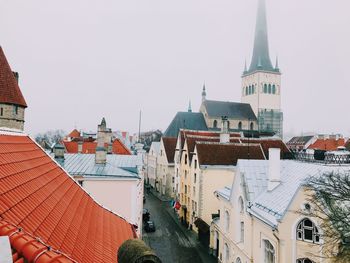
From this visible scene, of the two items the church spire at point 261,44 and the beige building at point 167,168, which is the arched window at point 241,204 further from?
the church spire at point 261,44

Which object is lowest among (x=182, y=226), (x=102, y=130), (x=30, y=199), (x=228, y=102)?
(x=182, y=226)

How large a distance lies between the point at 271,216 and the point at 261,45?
8178 cm

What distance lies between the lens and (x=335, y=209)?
37.6ft

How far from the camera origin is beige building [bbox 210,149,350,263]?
1423 centimetres

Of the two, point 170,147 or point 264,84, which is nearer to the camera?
point 170,147

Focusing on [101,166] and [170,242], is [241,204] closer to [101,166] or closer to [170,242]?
[101,166]

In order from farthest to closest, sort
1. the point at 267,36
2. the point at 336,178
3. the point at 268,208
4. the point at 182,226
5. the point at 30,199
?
1. the point at 267,36
2. the point at 182,226
3. the point at 268,208
4. the point at 336,178
5. the point at 30,199

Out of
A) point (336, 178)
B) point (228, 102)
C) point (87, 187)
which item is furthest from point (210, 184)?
point (228, 102)

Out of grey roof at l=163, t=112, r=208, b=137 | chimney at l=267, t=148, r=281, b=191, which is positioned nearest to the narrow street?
chimney at l=267, t=148, r=281, b=191

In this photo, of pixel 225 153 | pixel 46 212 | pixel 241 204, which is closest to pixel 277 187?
pixel 241 204

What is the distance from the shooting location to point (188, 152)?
1460 inches

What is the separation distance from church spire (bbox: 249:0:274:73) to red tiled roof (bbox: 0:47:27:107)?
264 feet

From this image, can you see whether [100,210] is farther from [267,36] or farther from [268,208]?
[267,36]

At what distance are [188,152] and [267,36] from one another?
2558 inches
